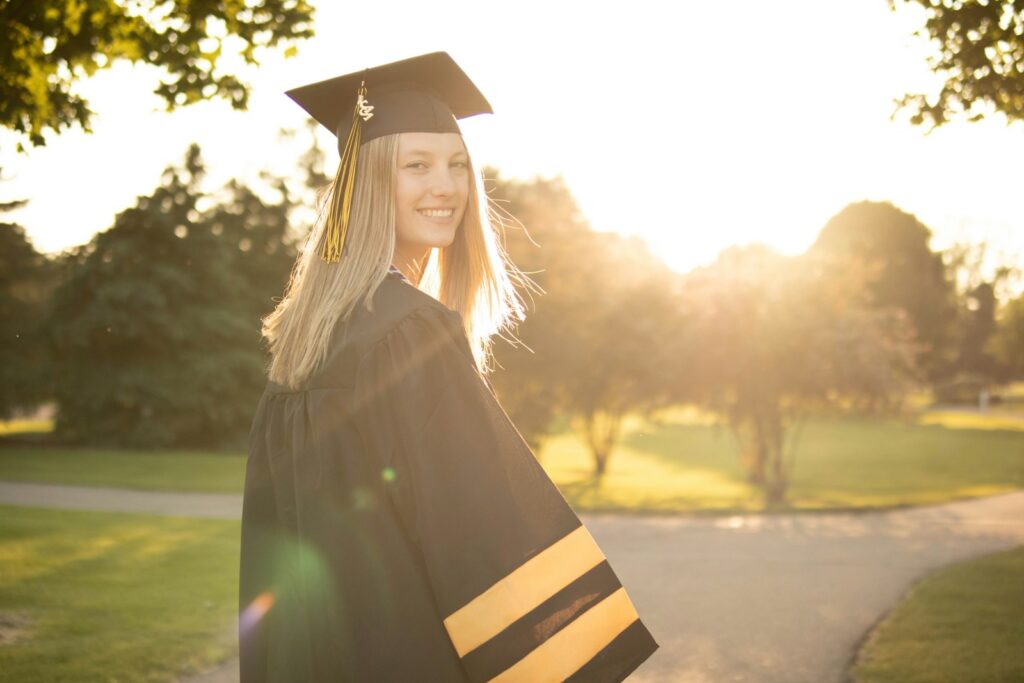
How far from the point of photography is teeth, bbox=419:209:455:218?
2516mm

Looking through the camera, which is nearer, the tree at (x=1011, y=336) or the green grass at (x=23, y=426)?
the green grass at (x=23, y=426)

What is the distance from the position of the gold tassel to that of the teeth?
20cm

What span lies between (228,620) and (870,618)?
4525mm

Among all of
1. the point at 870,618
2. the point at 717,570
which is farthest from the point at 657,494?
the point at 870,618

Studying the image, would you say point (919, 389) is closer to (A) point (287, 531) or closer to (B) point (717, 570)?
(B) point (717, 570)

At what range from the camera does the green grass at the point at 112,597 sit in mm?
5430

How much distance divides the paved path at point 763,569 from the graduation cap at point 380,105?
3.61 metres

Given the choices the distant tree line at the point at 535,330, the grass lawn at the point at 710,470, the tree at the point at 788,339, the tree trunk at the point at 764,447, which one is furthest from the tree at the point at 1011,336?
the tree at the point at 788,339

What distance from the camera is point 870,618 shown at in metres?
6.63

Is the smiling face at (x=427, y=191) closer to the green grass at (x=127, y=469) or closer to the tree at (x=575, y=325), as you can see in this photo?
the green grass at (x=127, y=469)

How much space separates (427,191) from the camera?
250 cm

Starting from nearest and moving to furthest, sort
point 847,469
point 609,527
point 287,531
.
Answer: point 287,531 → point 609,527 → point 847,469

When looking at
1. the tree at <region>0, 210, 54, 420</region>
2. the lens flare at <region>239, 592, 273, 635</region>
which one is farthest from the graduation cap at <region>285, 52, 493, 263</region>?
the tree at <region>0, 210, 54, 420</region>

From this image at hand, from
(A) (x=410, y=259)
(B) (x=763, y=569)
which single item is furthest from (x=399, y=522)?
(B) (x=763, y=569)
